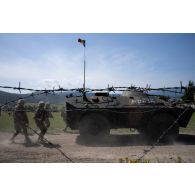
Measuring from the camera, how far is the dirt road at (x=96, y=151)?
8086mm

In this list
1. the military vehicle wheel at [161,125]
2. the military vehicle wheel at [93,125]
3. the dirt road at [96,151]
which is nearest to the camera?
the dirt road at [96,151]

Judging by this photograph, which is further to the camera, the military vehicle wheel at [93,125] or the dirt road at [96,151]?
the military vehicle wheel at [93,125]

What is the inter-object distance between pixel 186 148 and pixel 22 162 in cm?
595

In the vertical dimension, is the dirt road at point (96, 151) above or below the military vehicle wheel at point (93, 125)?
below

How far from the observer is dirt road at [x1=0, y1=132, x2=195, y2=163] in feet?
26.5

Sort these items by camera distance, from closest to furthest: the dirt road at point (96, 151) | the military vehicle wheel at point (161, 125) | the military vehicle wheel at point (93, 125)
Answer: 1. the dirt road at point (96, 151)
2. the military vehicle wheel at point (93, 125)
3. the military vehicle wheel at point (161, 125)

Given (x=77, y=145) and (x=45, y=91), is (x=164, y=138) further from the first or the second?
(x=45, y=91)

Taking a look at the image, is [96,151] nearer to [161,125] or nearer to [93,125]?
[93,125]

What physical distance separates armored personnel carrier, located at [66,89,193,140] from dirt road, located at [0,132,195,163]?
23.9 inches

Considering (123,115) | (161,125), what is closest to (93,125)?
(123,115)

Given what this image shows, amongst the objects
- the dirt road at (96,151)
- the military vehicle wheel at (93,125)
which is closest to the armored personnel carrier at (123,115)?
the military vehicle wheel at (93,125)

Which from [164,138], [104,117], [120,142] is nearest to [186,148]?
[164,138]

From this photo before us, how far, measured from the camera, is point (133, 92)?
11.7 metres

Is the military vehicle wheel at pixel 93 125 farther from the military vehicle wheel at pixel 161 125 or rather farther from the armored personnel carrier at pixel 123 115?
the military vehicle wheel at pixel 161 125
